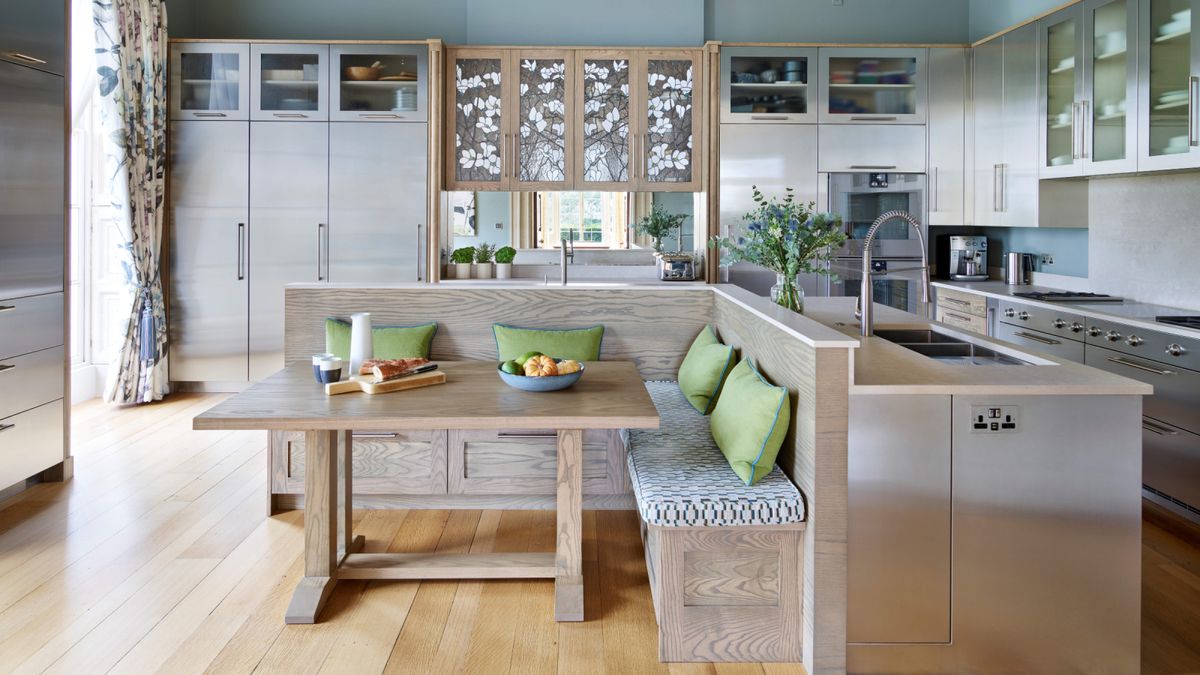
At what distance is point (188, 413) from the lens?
5.37m

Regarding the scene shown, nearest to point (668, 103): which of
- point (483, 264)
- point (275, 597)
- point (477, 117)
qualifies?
point (477, 117)

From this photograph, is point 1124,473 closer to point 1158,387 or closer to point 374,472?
point 1158,387

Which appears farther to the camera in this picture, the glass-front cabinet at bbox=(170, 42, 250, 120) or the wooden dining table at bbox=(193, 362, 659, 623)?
the glass-front cabinet at bbox=(170, 42, 250, 120)

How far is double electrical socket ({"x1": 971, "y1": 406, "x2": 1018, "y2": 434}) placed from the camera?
219 cm

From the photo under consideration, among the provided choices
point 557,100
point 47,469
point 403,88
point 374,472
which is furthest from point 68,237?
point 557,100

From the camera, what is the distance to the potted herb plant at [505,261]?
218 inches

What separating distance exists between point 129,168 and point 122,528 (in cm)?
288

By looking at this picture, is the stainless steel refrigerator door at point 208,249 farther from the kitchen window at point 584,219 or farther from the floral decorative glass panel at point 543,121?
the kitchen window at point 584,219

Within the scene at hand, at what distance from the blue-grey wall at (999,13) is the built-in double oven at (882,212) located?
1142 mm

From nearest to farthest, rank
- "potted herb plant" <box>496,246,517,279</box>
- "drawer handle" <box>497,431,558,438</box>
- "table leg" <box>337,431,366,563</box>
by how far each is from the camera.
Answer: "table leg" <box>337,431,366,563</box>, "drawer handle" <box>497,431,558,438</box>, "potted herb plant" <box>496,246,517,279</box>

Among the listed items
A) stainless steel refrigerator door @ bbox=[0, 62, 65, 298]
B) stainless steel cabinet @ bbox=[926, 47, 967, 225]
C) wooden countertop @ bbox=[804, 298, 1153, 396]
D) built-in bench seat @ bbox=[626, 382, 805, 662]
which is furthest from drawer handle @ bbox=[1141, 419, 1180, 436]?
stainless steel refrigerator door @ bbox=[0, 62, 65, 298]

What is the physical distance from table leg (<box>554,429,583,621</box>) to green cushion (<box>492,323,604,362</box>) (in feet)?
3.43

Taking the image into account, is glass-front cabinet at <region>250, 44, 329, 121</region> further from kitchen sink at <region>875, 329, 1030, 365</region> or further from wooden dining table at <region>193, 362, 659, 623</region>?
kitchen sink at <region>875, 329, 1030, 365</region>

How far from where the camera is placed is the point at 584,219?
588cm
